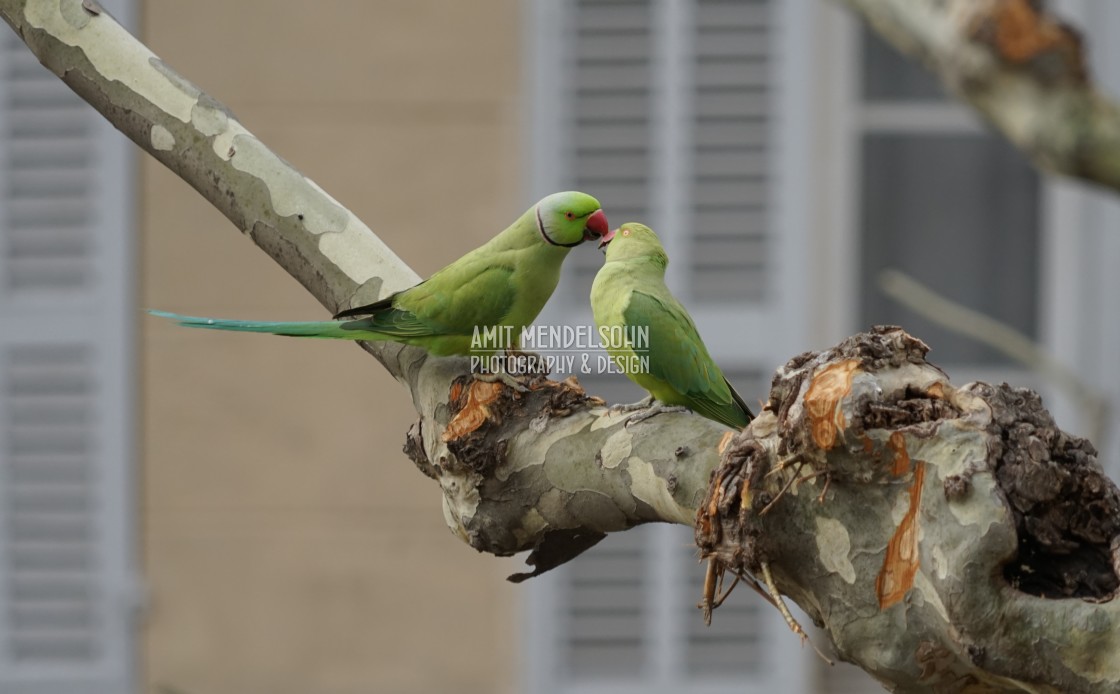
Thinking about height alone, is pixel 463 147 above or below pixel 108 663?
above

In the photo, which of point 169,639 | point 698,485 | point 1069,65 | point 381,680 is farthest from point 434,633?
point 1069,65

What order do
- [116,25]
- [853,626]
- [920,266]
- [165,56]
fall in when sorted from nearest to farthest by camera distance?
[853,626] < [116,25] < [165,56] < [920,266]

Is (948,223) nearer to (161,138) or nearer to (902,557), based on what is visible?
(161,138)

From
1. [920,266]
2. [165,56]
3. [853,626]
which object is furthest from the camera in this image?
[920,266]

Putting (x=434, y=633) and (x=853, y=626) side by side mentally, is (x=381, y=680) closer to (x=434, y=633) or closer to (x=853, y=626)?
(x=434, y=633)

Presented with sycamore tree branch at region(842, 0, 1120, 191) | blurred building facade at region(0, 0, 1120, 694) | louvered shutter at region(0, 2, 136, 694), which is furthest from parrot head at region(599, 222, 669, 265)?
louvered shutter at region(0, 2, 136, 694)

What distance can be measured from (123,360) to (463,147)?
81cm

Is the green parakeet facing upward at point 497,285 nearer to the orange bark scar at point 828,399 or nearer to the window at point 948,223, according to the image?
Answer: the orange bark scar at point 828,399

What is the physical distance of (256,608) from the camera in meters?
2.87

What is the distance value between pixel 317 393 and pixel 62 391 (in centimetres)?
51

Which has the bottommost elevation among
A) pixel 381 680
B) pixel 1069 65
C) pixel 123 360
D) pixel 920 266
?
pixel 381 680

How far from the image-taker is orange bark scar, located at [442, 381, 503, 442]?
1.05 metres

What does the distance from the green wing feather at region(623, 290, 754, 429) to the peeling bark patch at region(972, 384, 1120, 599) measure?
1.55ft

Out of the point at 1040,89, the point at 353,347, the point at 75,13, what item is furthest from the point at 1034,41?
the point at 353,347
